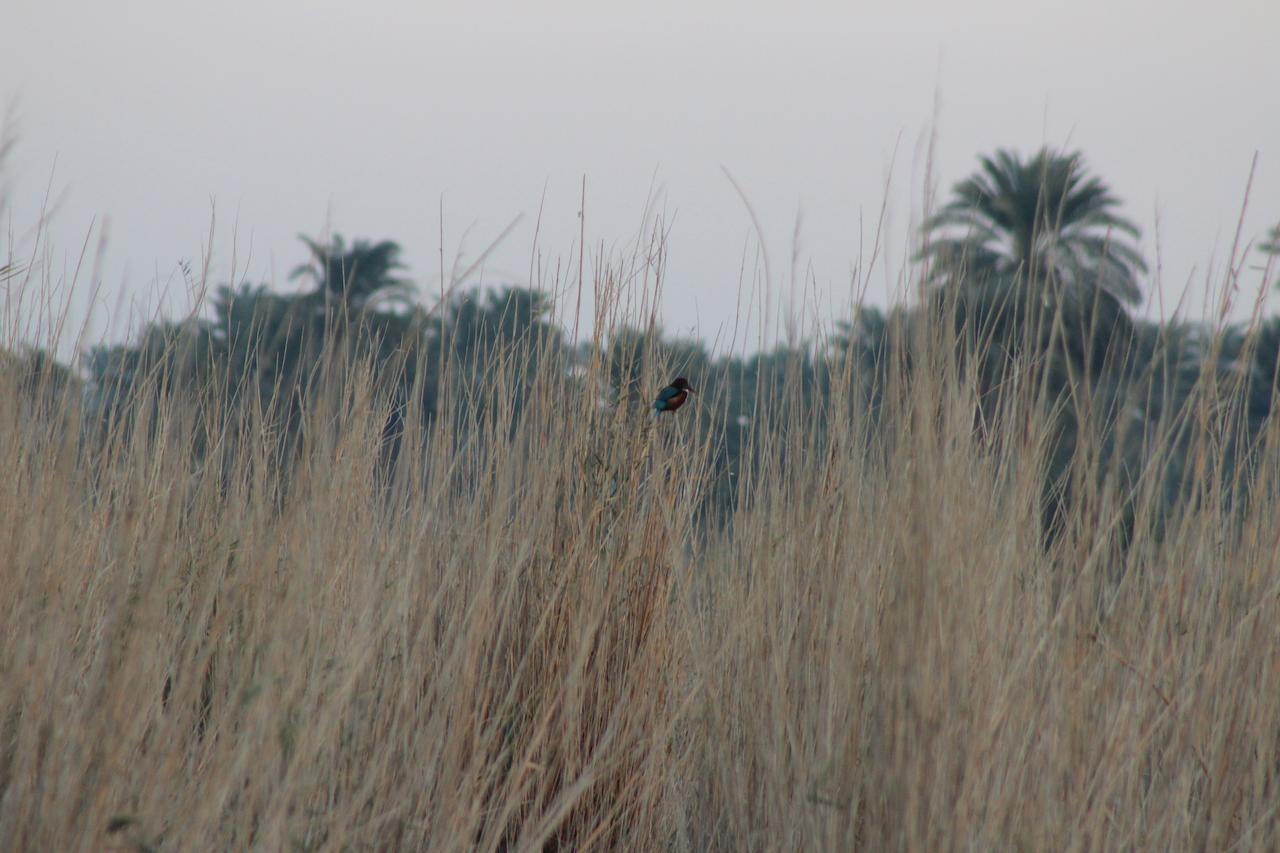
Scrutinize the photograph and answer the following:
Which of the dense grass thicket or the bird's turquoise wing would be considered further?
the bird's turquoise wing

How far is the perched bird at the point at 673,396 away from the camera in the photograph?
2393mm

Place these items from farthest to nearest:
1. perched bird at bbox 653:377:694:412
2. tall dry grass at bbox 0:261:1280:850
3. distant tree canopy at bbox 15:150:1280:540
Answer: perched bird at bbox 653:377:694:412
distant tree canopy at bbox 15:150:1280:540
tall dry grass at bbox 0:261:1280:850

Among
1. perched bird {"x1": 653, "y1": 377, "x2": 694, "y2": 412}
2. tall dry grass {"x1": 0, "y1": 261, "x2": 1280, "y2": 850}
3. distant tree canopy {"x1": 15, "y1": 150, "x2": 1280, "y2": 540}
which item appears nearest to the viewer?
tall dry grass {"x1": 0, "y1": 261, "x2": 1280, "y2": 850}

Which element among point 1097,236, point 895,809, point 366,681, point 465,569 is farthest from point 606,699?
point 1097,236

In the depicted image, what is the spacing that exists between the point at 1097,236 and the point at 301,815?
42.7 feet

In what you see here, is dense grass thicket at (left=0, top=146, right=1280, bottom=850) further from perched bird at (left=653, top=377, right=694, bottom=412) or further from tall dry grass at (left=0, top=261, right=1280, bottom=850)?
perched bird at (left=653, top=377, right=694, bottom=412)

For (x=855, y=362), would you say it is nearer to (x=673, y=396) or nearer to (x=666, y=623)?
(x=673, y=396)

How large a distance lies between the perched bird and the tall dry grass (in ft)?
0.41

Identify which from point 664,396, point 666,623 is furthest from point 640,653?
point 664,396

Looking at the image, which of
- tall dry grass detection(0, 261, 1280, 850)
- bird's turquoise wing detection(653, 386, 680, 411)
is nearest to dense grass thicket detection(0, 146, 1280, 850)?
tall dry grass detection(0, 261, 1280, 850)

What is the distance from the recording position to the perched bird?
2.39m

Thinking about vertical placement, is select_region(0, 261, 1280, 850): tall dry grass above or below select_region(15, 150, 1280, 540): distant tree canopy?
below

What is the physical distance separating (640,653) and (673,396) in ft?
1.78

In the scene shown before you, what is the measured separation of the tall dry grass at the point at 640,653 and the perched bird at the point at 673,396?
0.12m
